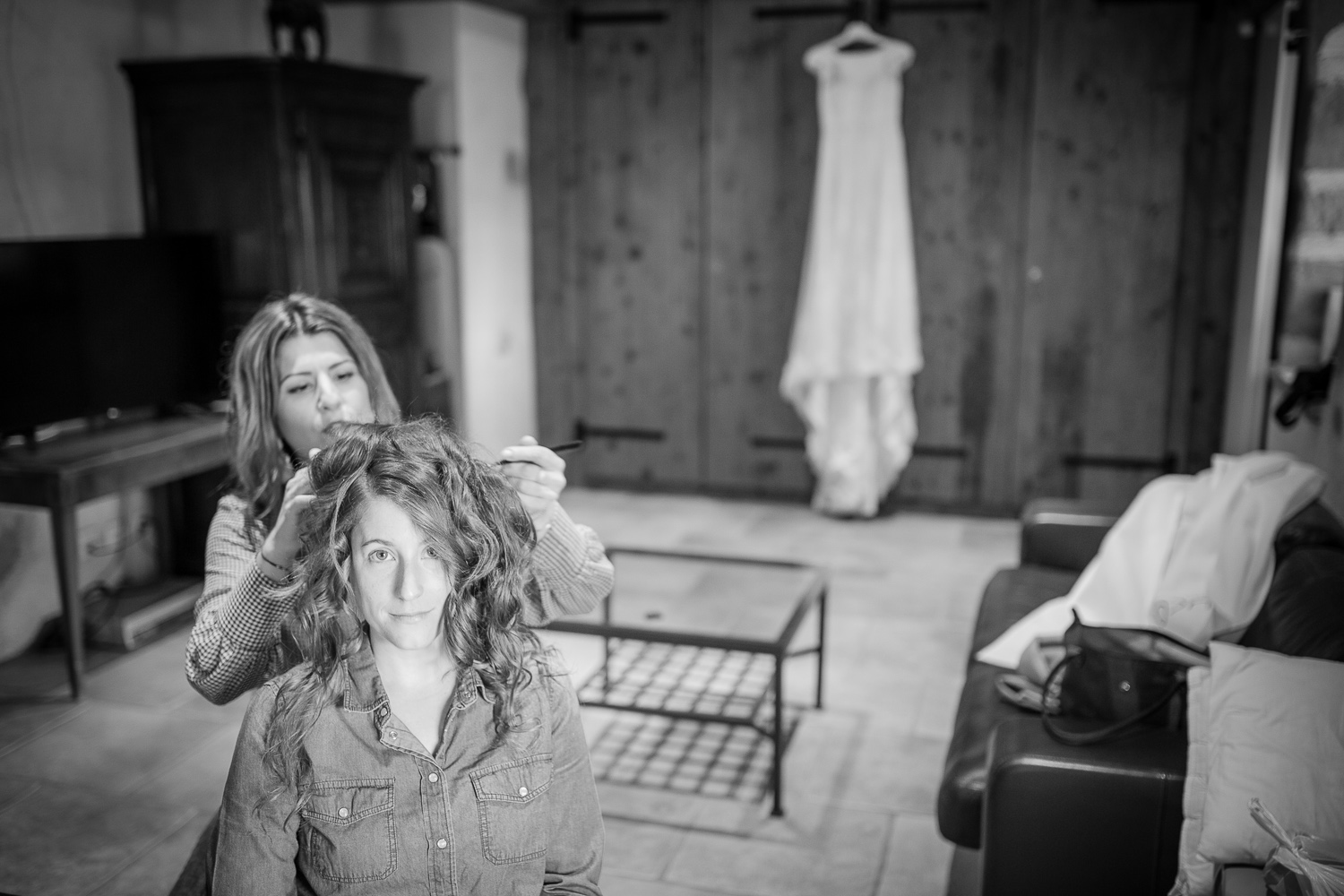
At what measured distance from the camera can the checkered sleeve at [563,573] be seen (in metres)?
1.77

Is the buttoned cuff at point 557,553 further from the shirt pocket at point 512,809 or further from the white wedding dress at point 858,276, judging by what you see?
the white wedding dress at point 858,276

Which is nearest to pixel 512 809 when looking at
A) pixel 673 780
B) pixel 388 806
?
pixel 388 806

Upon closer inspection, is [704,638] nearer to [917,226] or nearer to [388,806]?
[388,806]

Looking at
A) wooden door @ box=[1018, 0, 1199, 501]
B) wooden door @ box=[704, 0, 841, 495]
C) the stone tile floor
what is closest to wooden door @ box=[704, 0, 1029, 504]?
wooden door @ box=[704, 0, 841, 495]

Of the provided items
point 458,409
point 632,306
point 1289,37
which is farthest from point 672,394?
point 1289,37

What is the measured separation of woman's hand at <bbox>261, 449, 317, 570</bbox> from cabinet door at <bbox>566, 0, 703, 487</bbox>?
170 inches

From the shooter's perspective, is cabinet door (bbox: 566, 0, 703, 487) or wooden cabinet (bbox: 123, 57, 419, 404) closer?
wooden cabinet (bbox: 123, 57, 419, 404)

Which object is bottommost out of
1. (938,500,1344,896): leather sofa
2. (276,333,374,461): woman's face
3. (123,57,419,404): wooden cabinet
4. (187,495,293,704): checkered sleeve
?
(938,500,1344,896): leather sofa

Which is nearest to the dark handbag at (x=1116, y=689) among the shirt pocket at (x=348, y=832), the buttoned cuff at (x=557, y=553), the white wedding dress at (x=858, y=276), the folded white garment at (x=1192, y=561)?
the folded white garment at (x=1192, y=561)

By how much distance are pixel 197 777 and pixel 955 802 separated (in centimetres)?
189

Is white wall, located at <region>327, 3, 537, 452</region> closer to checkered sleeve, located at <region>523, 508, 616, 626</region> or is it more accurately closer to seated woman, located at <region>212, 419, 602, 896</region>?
checkered sleeve, located at <region>523, 508, 616, 626</region>

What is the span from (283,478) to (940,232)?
4.10m

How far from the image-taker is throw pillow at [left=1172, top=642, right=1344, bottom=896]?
174cm

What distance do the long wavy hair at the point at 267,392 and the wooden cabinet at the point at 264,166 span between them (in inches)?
83.9
